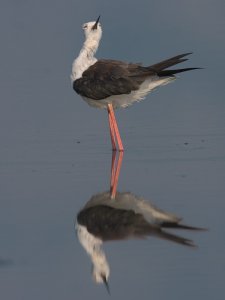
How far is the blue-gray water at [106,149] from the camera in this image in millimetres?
7625

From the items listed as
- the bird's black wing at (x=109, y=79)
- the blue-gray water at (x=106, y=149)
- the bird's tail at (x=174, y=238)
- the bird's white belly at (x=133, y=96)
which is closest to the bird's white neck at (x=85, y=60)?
the bird's black wing at (x=109, y=79)

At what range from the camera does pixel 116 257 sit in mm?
7941

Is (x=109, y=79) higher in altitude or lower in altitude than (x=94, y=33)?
lower

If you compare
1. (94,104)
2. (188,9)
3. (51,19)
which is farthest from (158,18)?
(94,104)

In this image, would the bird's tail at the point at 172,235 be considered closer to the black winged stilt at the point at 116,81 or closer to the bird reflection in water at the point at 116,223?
the bird reflection in water at the point at 116,223

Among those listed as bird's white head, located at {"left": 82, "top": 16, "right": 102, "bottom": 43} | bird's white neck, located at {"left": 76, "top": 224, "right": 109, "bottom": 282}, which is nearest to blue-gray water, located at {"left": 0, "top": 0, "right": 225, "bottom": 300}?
bird's white neck, located at {"left": 76, "top": 224, "right": 109, "bottom": 282}

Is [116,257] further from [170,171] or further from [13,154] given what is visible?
[13,154]

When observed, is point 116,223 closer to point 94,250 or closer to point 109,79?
point 94,250

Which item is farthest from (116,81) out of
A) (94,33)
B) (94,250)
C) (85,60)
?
(94,250)

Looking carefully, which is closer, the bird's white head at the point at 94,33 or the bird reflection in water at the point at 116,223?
the bird reflection in water at the point at 116,223

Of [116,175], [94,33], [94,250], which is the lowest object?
[94,250]

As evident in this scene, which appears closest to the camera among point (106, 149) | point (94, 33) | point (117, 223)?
point (117, 223)

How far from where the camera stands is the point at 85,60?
12648 mm

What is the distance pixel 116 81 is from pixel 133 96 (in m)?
0.29
